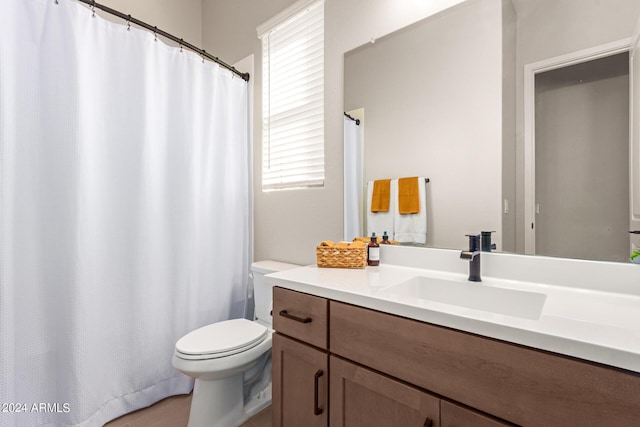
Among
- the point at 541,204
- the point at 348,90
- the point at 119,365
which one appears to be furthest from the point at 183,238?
the point at 541,204

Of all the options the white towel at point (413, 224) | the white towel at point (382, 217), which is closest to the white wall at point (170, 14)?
the white towel at point (382, 217)

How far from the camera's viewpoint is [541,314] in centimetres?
77

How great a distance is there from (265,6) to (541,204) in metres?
2.00

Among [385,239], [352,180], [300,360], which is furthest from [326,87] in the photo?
[300,360]

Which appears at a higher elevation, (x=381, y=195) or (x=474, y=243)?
(x=381, y=195)

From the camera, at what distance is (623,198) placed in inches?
38.0

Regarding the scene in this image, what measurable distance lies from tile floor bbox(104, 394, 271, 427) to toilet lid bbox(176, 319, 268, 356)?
0.47 metres

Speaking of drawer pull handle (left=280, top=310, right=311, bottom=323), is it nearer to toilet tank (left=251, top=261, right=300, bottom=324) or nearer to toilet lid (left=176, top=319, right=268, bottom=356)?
toilet lid (left=176, top=319, right=268, bottom=356)

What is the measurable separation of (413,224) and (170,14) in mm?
2437

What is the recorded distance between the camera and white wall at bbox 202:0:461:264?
4.82ft

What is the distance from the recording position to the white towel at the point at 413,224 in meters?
1.33

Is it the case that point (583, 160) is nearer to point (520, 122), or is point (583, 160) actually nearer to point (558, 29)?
point (520, 122)

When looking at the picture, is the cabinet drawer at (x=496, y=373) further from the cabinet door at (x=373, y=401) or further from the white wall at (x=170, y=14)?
the white wall at (x=170, y=14)

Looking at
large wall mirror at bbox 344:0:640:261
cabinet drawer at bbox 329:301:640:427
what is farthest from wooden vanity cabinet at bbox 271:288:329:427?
large wall mirror at bbox 344:0:640:261
